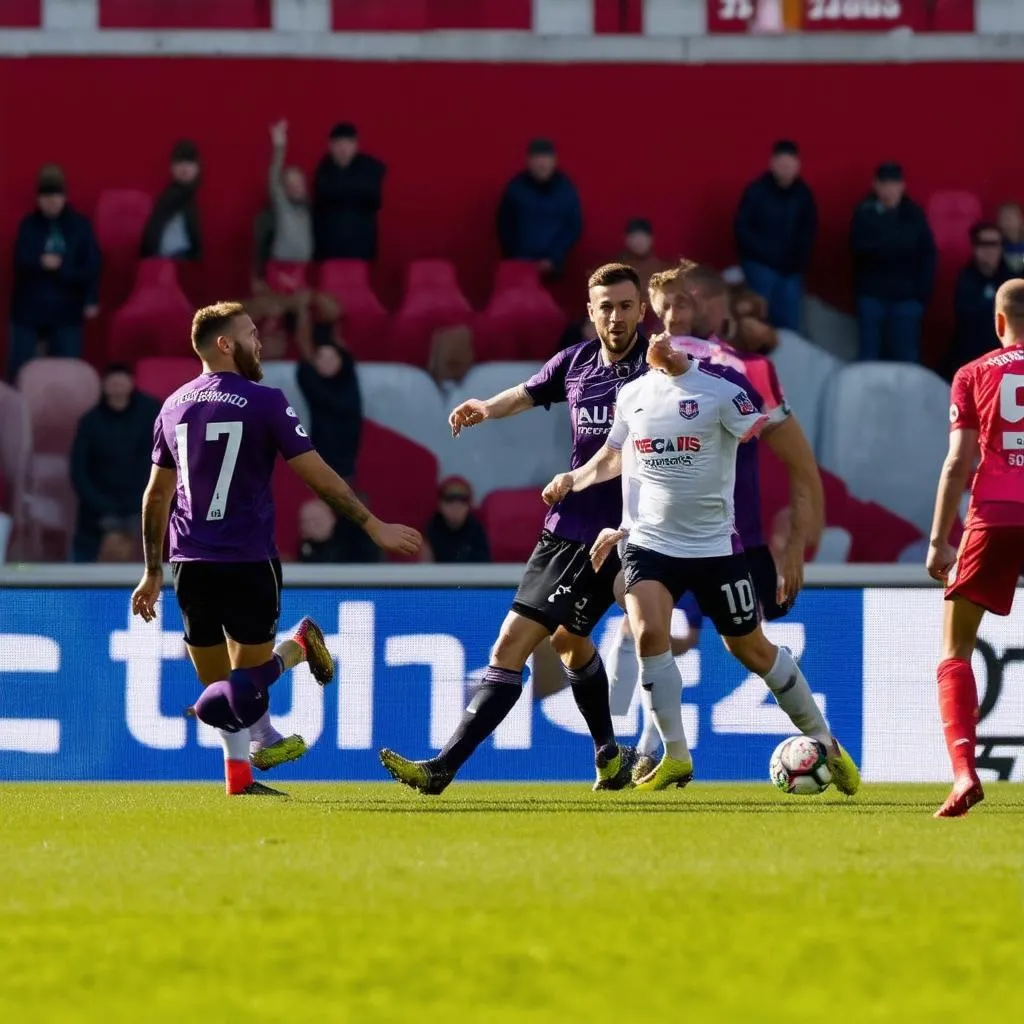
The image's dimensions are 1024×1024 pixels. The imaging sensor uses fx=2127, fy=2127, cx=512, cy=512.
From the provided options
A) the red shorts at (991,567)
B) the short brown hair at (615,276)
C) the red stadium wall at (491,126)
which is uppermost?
the red stadium wall at (491,126)

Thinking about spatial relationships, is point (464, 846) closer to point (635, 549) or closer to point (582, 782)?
point (635, 549)

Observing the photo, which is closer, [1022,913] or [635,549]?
[1022,913]

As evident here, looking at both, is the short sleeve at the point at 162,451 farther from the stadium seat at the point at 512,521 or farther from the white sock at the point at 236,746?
the stadium seat at the point at 512,521

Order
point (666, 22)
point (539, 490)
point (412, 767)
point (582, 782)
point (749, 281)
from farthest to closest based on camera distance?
1. point (666, 22)
2. point (749, 281)
3. point (539, 490)
4. point (582, 782)
5. point (412, 767)

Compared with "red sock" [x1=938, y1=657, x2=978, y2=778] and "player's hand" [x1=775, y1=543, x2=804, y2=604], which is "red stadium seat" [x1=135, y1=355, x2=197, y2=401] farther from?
"red sock" [x1=938, y1=657, x2=978, y2=778]

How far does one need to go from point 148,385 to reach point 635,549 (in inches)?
258

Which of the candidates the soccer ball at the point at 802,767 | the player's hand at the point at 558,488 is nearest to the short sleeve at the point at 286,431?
the player's hand at the point at 558,488

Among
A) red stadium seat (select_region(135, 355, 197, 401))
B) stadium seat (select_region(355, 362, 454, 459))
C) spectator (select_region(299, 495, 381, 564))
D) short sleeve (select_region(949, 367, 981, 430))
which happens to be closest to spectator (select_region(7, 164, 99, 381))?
red stadium seat (select_region(135, 355, 197, 401))

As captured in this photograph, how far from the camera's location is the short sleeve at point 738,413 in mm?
7094

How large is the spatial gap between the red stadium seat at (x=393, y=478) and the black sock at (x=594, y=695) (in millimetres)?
4900

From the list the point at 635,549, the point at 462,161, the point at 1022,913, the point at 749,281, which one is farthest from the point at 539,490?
the point at 1022,913

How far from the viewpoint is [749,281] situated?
13555mm

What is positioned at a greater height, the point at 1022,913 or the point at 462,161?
the point at 462,161

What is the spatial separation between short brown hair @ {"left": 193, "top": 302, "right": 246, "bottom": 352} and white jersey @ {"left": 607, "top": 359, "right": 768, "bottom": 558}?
4.59ft
